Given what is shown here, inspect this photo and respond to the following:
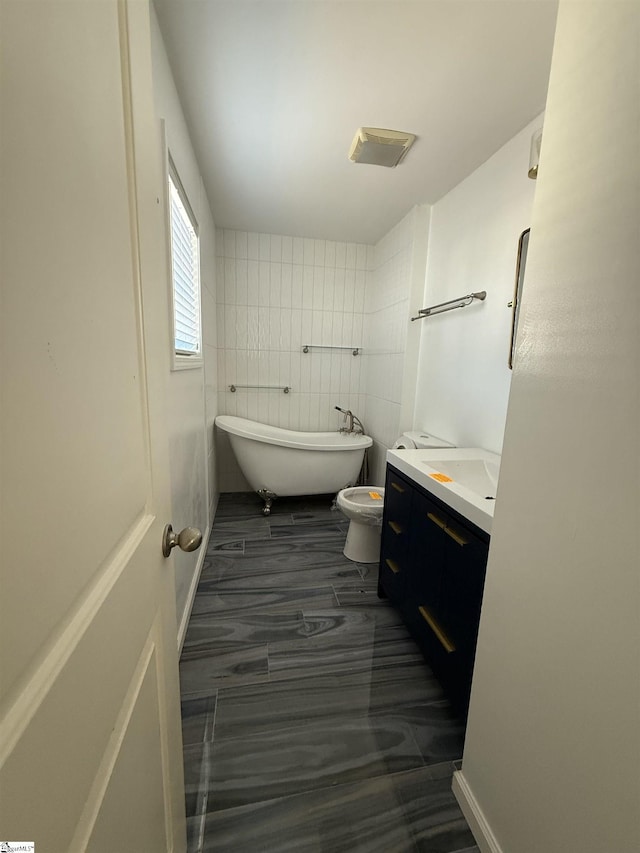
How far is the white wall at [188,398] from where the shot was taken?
1272 millimetres

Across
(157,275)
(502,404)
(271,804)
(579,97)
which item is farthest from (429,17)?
(271,804)

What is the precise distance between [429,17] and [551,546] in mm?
1616

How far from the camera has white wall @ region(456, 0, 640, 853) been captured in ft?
1.82

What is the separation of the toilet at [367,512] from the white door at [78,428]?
1.52 m

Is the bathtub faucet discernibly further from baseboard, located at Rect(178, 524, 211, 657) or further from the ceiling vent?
the ceiling vent

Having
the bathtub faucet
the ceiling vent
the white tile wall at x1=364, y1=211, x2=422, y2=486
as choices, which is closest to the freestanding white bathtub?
the white tile wall at x1=364, y1=211, x2=422, y2=486

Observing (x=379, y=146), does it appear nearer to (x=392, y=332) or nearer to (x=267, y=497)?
(x=392, y=332)

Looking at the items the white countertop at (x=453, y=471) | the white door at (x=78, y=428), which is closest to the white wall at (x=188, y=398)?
the white door at (x=78, y=428)

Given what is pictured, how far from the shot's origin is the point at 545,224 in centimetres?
72

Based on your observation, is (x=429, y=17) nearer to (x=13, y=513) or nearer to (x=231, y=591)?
(x=13, y=513)

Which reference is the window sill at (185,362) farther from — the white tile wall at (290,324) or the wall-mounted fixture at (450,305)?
the wall-mounted fixture at (450,305)

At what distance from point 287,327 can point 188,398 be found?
1653 millimetres

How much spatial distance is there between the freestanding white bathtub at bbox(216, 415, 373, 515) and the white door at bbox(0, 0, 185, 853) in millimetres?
2092

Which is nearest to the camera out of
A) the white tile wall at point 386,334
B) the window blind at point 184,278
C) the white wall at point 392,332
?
the window blind at point 184,278
